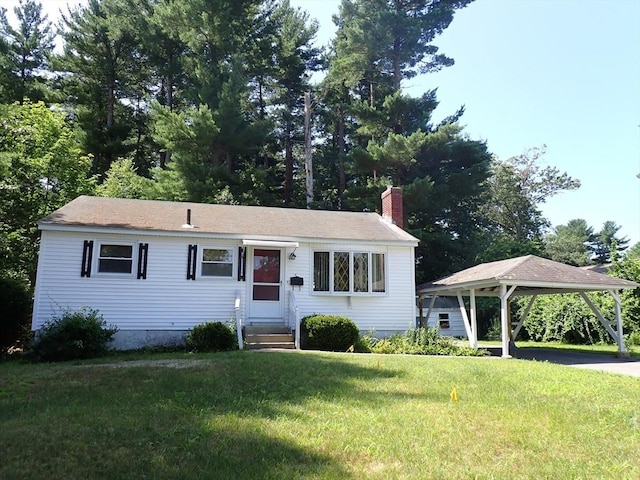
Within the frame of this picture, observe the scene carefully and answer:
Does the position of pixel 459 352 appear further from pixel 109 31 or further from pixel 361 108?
pixel 109 31

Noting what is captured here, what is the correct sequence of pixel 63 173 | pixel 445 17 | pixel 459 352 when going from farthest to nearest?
pixel 445 17
pixel 63 173
pixel 459 352

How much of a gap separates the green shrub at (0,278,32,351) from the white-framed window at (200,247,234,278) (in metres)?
4.81

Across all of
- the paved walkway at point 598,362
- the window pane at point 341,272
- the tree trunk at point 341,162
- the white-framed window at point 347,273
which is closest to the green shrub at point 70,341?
the white-framed window at point 347,273

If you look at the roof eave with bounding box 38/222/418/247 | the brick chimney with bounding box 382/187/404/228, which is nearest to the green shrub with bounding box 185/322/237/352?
the roof eave with bounding box 38/222/418/247

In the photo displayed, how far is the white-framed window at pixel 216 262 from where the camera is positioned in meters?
13.9

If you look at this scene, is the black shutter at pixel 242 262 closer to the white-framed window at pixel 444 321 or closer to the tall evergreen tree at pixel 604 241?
the white-framed window at pixel 444 321

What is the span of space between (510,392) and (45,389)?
6.99 metres

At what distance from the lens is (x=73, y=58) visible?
93.1 feet

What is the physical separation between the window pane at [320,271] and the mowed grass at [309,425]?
6.43 m

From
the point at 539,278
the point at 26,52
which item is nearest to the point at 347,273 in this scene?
the point at 539,278

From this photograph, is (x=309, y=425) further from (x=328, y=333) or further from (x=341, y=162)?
(x=341, y=162)

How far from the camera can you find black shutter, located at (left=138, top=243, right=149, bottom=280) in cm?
1333

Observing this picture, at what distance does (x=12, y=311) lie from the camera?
39.4ft

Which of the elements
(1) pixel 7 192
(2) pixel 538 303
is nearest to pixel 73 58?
(1) pixel 7 192
